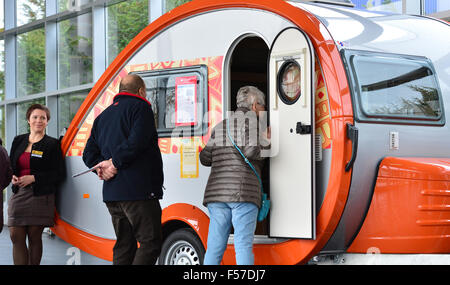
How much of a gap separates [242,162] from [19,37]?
11.4 metres

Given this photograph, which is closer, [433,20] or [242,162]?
[242,162]

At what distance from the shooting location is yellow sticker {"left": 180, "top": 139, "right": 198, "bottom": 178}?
6.11m

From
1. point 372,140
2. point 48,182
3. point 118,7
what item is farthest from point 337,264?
point 118,7

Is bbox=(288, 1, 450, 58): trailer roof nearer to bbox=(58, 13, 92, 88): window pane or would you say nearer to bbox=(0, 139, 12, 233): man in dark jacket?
bbox=(0, 139, 12, 233): man in dark jacket

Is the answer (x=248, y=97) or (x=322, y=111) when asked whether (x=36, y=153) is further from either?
(x=322, y=111)

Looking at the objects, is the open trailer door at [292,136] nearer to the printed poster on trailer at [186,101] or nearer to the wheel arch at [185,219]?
the wheel arch at [185,219]

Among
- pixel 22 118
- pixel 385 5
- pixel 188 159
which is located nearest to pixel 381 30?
Answer: pixel 188 159

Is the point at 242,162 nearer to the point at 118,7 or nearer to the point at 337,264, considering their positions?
the point at 337,264

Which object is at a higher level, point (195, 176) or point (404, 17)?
point (404, 17)

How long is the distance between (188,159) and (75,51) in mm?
7905

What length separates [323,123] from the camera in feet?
17.3

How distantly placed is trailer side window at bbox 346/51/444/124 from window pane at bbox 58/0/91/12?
841cm

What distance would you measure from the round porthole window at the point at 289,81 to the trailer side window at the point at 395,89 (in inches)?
14.8

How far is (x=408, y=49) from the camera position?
573 centimetres
